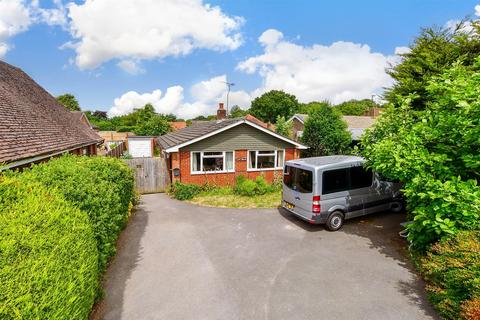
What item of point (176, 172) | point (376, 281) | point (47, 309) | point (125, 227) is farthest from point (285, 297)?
point (176, 172)

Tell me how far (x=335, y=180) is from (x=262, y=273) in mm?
3803

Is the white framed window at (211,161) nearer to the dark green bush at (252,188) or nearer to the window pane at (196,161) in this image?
the window pane at (196,161)

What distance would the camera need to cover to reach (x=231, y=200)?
11.7 m

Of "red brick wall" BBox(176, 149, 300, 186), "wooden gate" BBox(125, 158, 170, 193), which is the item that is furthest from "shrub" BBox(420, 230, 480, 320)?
"wooden gate" BBox(125, 158, 170, 193)

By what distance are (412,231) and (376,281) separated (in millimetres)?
1464

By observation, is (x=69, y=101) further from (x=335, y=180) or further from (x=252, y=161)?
(x=335, y=180)

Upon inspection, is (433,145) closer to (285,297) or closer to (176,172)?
(285,297)

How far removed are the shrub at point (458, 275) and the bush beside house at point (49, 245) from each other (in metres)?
5.14

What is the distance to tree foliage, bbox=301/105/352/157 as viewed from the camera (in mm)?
14844

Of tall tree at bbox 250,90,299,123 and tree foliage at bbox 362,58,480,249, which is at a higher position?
tall tree at bbox 250,90,299,123

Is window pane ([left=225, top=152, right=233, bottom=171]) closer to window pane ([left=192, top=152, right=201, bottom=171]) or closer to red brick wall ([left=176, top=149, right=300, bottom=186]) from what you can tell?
red brick wall ([left=176, top=149, right=300, bottom=186])

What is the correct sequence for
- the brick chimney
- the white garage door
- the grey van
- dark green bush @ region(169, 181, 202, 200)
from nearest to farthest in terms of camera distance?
the grey van, dark green bush @ region(169, 181, 202, 200), the brick chimney, the white garage door

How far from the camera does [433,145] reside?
5.93m

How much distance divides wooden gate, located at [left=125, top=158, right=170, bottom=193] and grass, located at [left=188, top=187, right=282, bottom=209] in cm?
251
